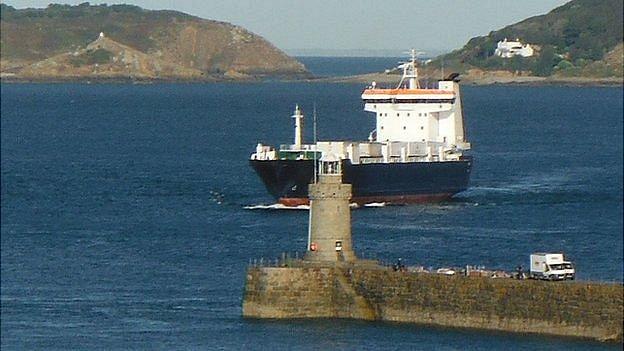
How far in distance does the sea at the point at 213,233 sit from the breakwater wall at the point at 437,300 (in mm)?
346

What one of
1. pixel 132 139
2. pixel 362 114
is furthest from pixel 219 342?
pixel 362 114

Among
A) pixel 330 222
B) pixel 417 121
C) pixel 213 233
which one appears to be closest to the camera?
pixel 330 222

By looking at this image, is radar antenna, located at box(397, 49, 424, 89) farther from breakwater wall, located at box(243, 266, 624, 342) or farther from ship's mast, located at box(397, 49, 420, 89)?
breakwater wall, located at box(243, 266, 624, 342)

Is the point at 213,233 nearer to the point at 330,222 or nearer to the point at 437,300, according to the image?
the point at 330,222

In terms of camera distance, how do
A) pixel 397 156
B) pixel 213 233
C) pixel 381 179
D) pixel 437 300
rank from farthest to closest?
pixel 397 156 < pixel 381 179 < pixel 213 233 < pixel 437 300

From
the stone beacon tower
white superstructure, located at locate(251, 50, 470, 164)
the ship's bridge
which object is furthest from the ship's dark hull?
the stone beacon tower

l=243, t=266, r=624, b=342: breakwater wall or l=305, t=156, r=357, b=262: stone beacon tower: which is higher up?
l=305, t=156, r=357, b=262: stone beacon tower

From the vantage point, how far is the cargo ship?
Answer: 8200 centimetres

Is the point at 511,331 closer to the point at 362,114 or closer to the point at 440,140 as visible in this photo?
the point at 440,140

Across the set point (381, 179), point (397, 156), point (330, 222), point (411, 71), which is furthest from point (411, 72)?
point (330, 222)

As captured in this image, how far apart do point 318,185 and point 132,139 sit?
91.4 m

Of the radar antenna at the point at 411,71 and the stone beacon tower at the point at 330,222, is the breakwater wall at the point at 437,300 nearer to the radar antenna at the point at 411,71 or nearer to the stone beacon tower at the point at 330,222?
the stone beacon tower at the point at 330,222

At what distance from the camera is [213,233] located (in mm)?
69812

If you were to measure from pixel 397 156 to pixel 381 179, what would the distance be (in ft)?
12.4
